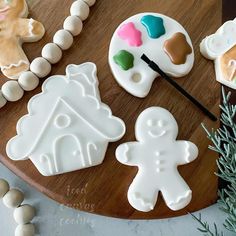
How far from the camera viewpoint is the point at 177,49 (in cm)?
91

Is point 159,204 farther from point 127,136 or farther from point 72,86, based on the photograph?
point 72,86

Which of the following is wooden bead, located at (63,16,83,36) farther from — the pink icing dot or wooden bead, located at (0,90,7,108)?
wooden bead, located at (0,90,7,108)

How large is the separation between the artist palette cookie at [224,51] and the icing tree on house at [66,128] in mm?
228

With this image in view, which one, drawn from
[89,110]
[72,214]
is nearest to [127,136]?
[89,110]

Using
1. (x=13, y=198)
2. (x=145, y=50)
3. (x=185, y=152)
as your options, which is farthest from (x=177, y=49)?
(x=13, y=198)

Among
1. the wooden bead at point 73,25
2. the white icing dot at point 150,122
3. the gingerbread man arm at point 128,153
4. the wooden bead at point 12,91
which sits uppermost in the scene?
the wooden bead at point 73,25

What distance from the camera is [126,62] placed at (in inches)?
34.9

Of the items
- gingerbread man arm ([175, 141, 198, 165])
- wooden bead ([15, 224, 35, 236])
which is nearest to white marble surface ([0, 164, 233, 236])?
wooden bead ([15, 224, 35, 236])

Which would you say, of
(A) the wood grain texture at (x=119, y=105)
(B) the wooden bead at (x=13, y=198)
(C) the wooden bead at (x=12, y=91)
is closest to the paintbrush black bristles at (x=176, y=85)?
(A) the wood grain texture at (x=119, y=105)

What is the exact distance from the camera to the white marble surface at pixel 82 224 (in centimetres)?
91

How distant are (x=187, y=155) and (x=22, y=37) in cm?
39

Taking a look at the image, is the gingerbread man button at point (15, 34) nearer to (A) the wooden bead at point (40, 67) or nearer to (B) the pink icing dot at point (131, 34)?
(A) the wooden bead at point (40, 67)

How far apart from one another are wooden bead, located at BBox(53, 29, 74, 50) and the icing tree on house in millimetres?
68

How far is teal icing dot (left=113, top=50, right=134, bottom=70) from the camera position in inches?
34.9
